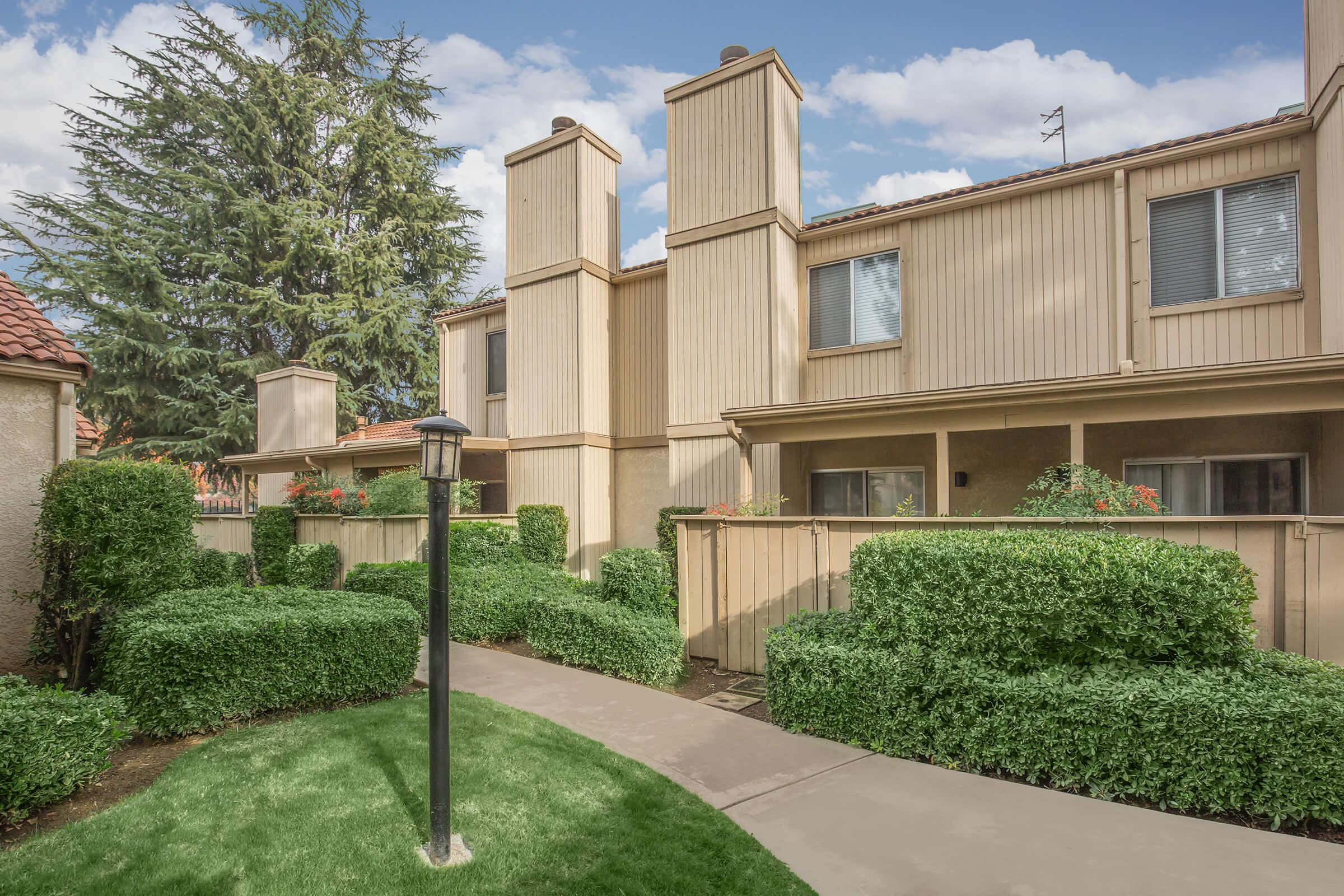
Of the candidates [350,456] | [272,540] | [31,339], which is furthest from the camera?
[350,456]

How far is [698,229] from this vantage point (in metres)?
11.5

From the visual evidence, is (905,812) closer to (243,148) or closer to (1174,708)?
(1174,708)

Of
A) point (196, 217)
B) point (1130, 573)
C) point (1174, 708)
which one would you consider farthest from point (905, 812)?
point (196, 217)

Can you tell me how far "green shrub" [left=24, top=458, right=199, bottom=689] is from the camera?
5781 mm

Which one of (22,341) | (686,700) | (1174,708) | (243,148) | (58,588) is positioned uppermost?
(243,148)

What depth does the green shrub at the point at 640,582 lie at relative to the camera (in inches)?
338

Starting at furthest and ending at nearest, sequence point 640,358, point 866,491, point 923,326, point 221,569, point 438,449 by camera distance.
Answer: point 640,358
point 221,569
point 866,491
point 923,326
point 438,449

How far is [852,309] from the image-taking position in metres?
10.7

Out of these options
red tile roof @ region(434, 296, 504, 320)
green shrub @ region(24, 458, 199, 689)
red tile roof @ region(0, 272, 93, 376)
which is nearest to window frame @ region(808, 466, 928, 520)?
green shrub @ region(24, 458, 199, 689)

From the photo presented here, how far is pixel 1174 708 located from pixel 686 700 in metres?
4.02

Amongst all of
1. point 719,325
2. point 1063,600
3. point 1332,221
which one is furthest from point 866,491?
point 1332,221

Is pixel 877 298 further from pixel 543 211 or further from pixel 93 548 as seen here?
pixel 93 548

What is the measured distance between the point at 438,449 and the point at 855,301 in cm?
829

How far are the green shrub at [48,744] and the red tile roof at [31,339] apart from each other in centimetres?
314
